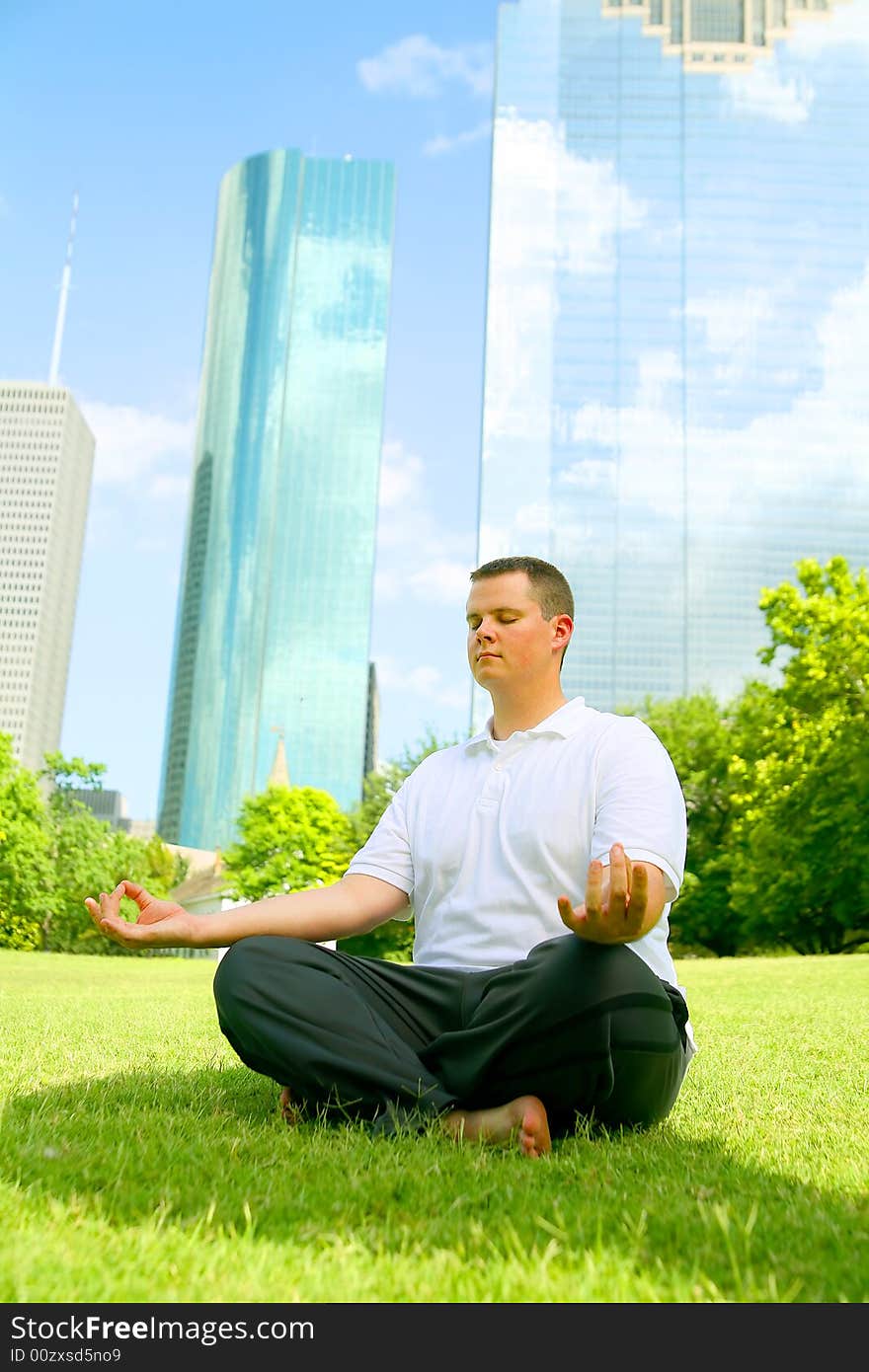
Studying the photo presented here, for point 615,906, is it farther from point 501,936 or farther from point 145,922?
point 145,922

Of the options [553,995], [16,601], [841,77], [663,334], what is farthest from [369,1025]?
[16,601]

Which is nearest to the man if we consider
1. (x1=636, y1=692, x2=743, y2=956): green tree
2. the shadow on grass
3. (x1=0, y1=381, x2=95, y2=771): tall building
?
the shadow on grass

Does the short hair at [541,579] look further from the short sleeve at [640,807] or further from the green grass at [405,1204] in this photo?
the green grass at [405,1204]

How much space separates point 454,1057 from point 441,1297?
4.22 feet

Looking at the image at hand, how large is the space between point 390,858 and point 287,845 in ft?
129

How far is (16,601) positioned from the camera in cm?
16538

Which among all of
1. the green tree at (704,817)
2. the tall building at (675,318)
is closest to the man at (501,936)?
the green tree at (704,817)

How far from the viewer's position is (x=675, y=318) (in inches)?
4040

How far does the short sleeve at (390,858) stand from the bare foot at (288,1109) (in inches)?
27.8

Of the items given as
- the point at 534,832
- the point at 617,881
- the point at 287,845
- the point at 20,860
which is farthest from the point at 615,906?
the point at 287,845

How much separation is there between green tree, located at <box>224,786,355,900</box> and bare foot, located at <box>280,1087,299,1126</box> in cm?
3473

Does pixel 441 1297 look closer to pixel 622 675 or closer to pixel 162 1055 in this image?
pixel 162 1055

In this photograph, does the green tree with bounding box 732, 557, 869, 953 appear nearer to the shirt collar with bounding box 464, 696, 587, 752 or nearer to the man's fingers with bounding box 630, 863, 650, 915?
the shirt collar with bounding box 464, 696, 587, 752
